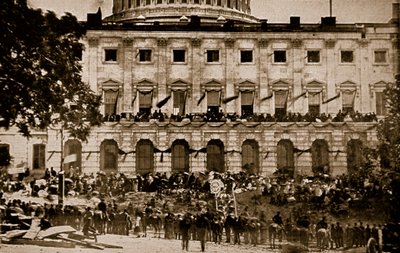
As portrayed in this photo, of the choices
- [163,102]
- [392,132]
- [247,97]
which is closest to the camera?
[392,132]

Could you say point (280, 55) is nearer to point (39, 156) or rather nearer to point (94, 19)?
point (94, 19)

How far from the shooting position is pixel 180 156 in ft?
37.3

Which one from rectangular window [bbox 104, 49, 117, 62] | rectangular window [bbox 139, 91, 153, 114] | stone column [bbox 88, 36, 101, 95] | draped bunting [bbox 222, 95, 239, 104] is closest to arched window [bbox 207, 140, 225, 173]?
draped bunting [bbox 222, 95, 239, 104]

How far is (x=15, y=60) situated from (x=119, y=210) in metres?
2.51

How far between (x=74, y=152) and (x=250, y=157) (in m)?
4.92

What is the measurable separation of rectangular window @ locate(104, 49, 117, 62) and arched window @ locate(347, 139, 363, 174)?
14.6 ft

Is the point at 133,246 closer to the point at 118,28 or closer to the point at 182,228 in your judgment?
the point at 182,228

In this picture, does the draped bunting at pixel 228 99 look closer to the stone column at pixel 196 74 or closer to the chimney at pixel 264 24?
the stone column at pixel 196 74

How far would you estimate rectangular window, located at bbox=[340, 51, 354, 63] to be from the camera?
9.80 meters

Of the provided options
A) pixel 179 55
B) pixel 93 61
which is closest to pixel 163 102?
pixel 93 61

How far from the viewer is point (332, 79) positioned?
Result: 10.0 m

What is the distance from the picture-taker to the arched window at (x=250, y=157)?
11.7 m

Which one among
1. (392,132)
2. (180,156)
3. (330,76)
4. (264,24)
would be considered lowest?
(180,156)

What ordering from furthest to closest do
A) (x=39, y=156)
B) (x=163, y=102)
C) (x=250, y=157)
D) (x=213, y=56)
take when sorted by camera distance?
(x=250, y=157)
(x=213, y=56)
(x=163, y=102)
(x=39, y=156)
